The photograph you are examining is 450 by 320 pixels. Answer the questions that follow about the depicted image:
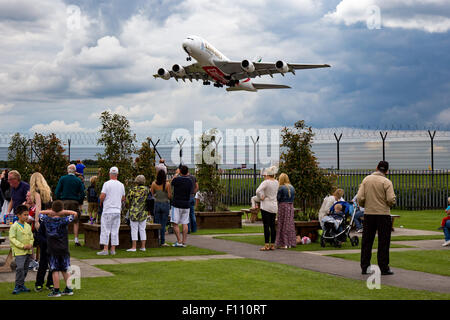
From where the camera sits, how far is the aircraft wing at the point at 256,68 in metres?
34.3

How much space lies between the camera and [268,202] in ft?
42.7

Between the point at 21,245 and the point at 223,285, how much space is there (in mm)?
3033

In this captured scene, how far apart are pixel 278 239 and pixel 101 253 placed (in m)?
4.17

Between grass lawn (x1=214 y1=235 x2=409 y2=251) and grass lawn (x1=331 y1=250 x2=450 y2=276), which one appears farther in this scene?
grass lawn (x1=214 y1=235 x2=409 y2=251)

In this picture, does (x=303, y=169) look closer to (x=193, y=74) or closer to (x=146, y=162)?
(x=146, y=162)

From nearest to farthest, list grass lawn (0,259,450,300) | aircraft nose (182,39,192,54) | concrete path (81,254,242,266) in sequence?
grass lawn (0,259,450,300) < concrete path (81,254,242,266) < aircraft nose (182,39,192,54)

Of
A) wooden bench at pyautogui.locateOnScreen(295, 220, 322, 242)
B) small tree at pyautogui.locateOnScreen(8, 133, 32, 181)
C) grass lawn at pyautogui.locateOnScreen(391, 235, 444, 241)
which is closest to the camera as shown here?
wooden bench at pyautogui.locateOnScreen(295, 220, 322, 242)

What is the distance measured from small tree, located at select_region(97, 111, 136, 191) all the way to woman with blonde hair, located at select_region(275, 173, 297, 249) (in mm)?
3870

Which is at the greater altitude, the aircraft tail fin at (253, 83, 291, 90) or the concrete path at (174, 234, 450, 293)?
the aircraft tail fin at (253, 83, 291, 90)

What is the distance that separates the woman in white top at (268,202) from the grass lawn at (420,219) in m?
7.32

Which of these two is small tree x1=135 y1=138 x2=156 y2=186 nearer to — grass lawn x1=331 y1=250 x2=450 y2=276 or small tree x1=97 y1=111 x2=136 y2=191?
small tree x1=97 y1=111 x2=136 y2=191

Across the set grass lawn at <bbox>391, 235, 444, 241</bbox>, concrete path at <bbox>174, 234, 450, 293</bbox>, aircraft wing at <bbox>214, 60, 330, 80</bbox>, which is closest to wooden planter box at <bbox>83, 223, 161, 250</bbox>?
concrete path at <bbox>174, 234, 450, 293</bbox>

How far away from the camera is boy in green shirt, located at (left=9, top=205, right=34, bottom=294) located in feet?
27.0
